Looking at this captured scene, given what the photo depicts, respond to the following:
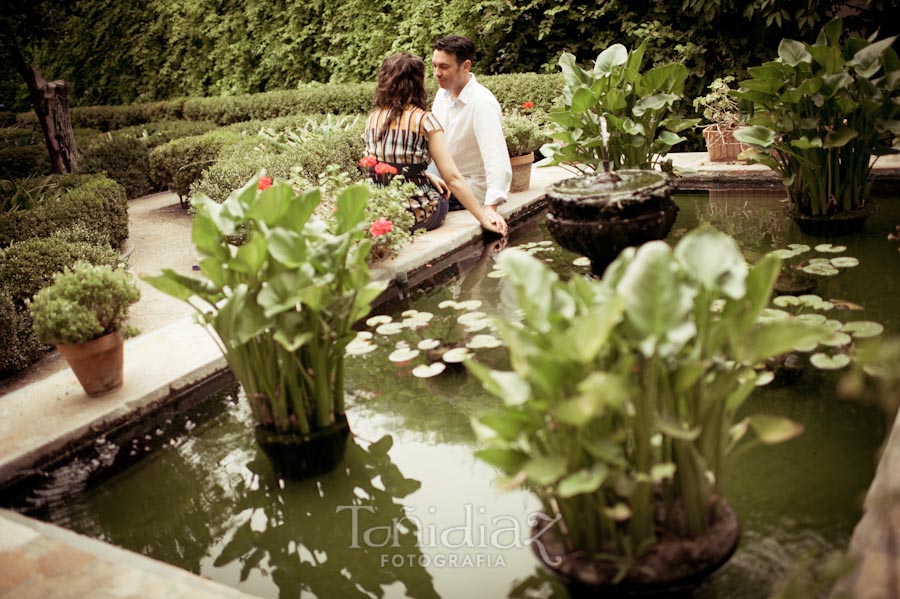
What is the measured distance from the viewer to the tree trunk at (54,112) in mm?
8242

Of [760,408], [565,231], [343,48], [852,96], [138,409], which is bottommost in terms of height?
[760,408]

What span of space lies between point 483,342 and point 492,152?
6.12 ft

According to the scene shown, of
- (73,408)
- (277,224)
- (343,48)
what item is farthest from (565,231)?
(343,48)

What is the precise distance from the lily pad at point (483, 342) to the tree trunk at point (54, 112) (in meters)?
6.96

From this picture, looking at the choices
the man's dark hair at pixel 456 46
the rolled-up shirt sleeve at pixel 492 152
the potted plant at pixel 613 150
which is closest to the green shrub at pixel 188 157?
the man's dark hair at pixel 456 46

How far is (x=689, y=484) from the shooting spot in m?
1.88

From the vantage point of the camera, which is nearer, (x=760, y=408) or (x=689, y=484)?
(x=689, y=484)

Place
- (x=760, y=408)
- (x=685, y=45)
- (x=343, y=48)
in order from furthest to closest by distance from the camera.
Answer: (x=343, y=48), (x=685, y=45), (x=760, y=408)

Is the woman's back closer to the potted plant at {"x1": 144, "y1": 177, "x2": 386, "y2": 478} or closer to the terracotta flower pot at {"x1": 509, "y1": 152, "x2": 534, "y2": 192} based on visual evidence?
the terracotta flower pot at {"x1": 509, "y1": 152, "x2": 534, "y2": 192}

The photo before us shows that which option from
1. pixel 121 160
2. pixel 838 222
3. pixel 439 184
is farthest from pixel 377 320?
pixel 121 160

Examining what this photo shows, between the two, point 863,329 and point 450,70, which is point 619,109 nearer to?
point 450,70

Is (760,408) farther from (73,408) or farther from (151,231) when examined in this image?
(151,231)

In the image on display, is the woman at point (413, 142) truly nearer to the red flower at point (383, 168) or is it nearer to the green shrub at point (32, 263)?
the red flower at point (383, 168)

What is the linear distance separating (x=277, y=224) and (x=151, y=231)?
5.25 meters
